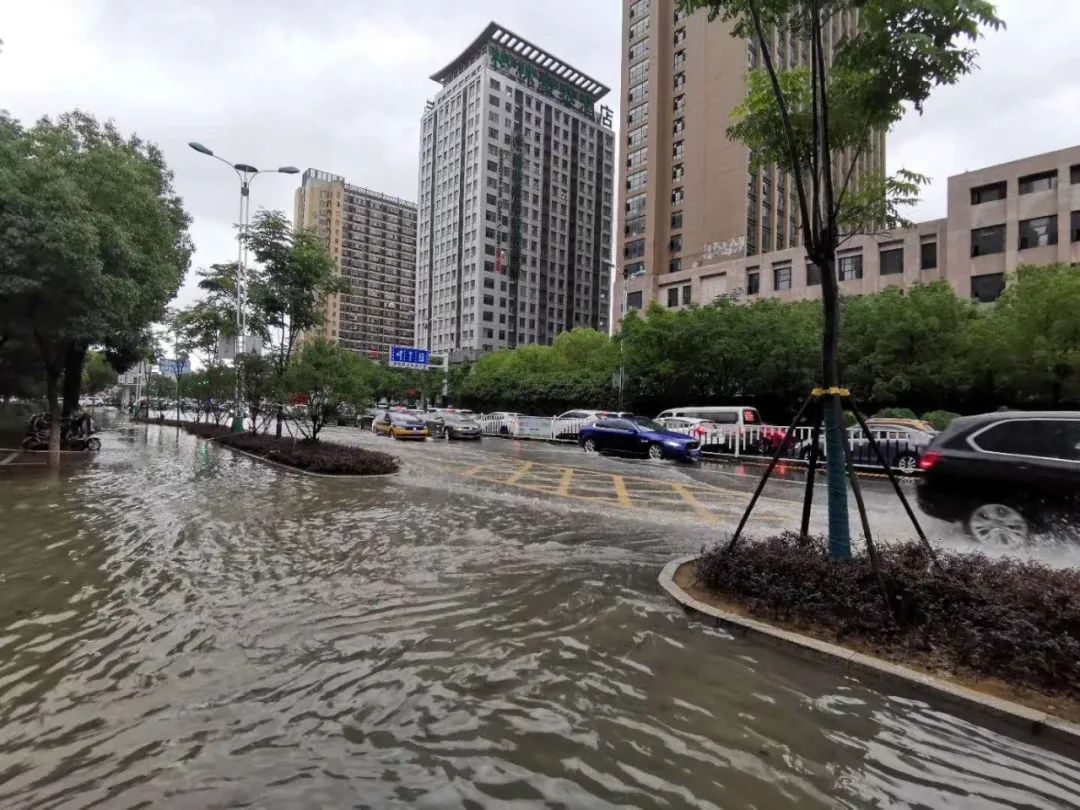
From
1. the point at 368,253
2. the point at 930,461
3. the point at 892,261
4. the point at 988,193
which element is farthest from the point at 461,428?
the point at 368,253

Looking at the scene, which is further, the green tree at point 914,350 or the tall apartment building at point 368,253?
the tall apartment building at point 368,253

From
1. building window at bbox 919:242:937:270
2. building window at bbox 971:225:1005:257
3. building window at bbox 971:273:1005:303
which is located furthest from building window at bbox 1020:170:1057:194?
building window at bbox 919:242:937:270

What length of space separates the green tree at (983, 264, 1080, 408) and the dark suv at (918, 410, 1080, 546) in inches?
674

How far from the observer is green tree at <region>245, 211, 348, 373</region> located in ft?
64.8

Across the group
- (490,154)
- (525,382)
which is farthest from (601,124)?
(525,382)

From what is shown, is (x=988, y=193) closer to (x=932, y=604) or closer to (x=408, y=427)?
(x=408, y=427)

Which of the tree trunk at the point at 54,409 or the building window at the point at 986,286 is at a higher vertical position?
the building window at the point at 986,286

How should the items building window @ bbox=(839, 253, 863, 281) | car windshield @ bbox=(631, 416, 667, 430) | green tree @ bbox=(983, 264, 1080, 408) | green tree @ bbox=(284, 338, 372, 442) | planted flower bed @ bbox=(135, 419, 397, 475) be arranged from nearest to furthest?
planted flower bed @ bbox=(135, 419, 397, 475)
green tree @ bbox=(284, 338, 372, 442)
green tree @ bbox=(983, 264, 1080, 408)
car windshield @ bbox=(631, 416, 667, 430)
building window @ bbox=(839, 253, 863, 281)

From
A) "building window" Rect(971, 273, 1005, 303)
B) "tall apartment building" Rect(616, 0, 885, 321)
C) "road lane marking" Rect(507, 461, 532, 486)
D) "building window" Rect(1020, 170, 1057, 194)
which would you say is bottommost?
"road lane marking" Rect(507, 461, 532, 486)

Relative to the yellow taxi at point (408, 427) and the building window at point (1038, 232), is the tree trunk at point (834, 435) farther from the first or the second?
the building window at point (1038, 232)

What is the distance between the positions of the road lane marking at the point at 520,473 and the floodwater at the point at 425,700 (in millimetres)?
Result: 7077

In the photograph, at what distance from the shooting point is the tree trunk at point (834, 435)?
522cm

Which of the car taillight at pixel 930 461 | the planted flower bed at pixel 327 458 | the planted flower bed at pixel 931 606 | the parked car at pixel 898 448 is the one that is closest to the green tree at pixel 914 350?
the parked car at pixel 898 448

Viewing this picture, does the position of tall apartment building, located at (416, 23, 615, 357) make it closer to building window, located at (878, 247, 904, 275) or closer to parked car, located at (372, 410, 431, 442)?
building window, located at (878, 247, 904, 275)
